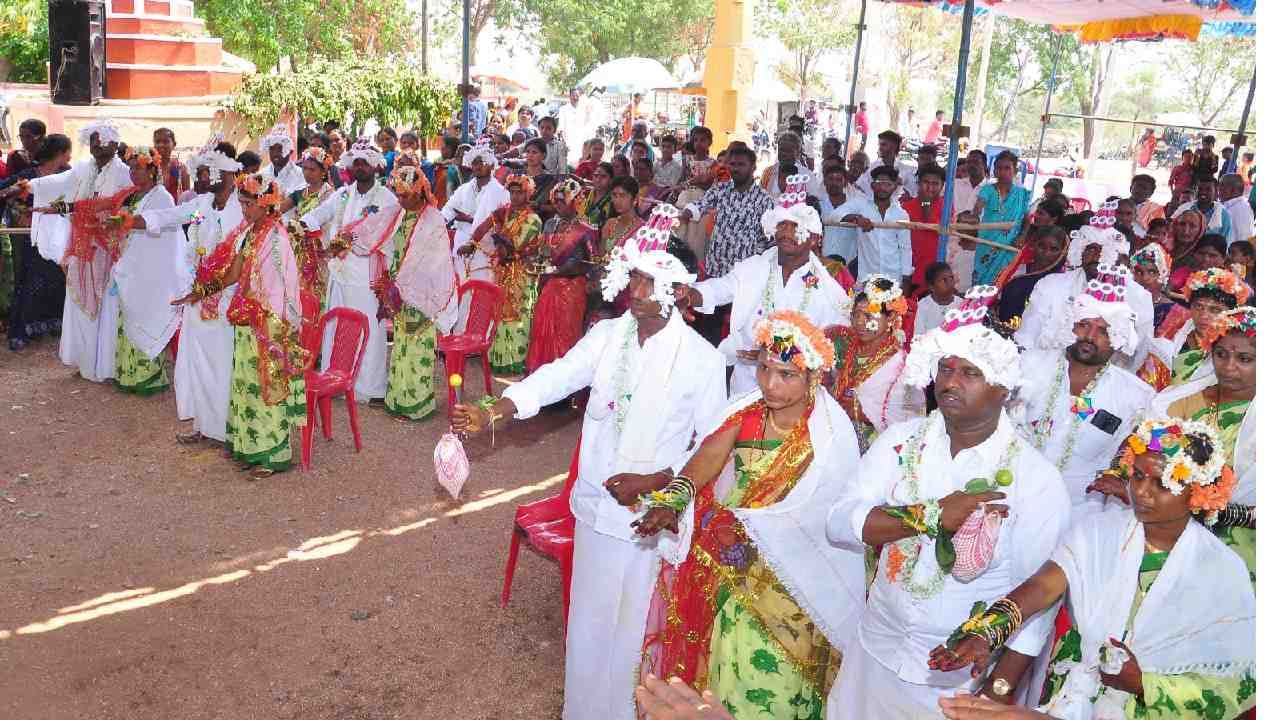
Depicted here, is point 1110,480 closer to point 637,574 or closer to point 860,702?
point 860,702

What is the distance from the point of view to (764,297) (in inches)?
251

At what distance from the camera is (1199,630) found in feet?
9.93

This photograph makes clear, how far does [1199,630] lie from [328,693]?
11.8 ft

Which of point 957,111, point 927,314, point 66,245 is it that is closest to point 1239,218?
point 957,111

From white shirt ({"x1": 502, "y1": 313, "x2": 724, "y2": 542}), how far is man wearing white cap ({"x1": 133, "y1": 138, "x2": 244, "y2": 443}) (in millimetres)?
3935

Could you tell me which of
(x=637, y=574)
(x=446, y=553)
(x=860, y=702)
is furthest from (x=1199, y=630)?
(x=446, y=553)

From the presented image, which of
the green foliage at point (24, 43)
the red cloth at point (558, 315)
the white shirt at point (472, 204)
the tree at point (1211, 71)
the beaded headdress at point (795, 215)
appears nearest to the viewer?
the beaded headdress at point (795, 215)

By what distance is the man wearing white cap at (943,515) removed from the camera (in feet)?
10.8

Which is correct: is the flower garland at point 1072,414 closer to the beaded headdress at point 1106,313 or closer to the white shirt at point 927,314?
the beaded headdress at point 1106,313

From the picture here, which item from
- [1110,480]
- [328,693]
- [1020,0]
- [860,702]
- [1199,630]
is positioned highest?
[1020,0]

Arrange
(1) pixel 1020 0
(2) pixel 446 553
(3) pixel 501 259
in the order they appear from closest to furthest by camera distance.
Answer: (2) pixel 446 553 → (3) pixel 501 259 → (1) pixel 1020 0

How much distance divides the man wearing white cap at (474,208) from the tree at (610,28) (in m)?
26.9

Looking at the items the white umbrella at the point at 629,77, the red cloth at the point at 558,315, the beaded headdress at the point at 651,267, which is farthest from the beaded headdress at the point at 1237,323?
the white umbrella at the point at 629,77
